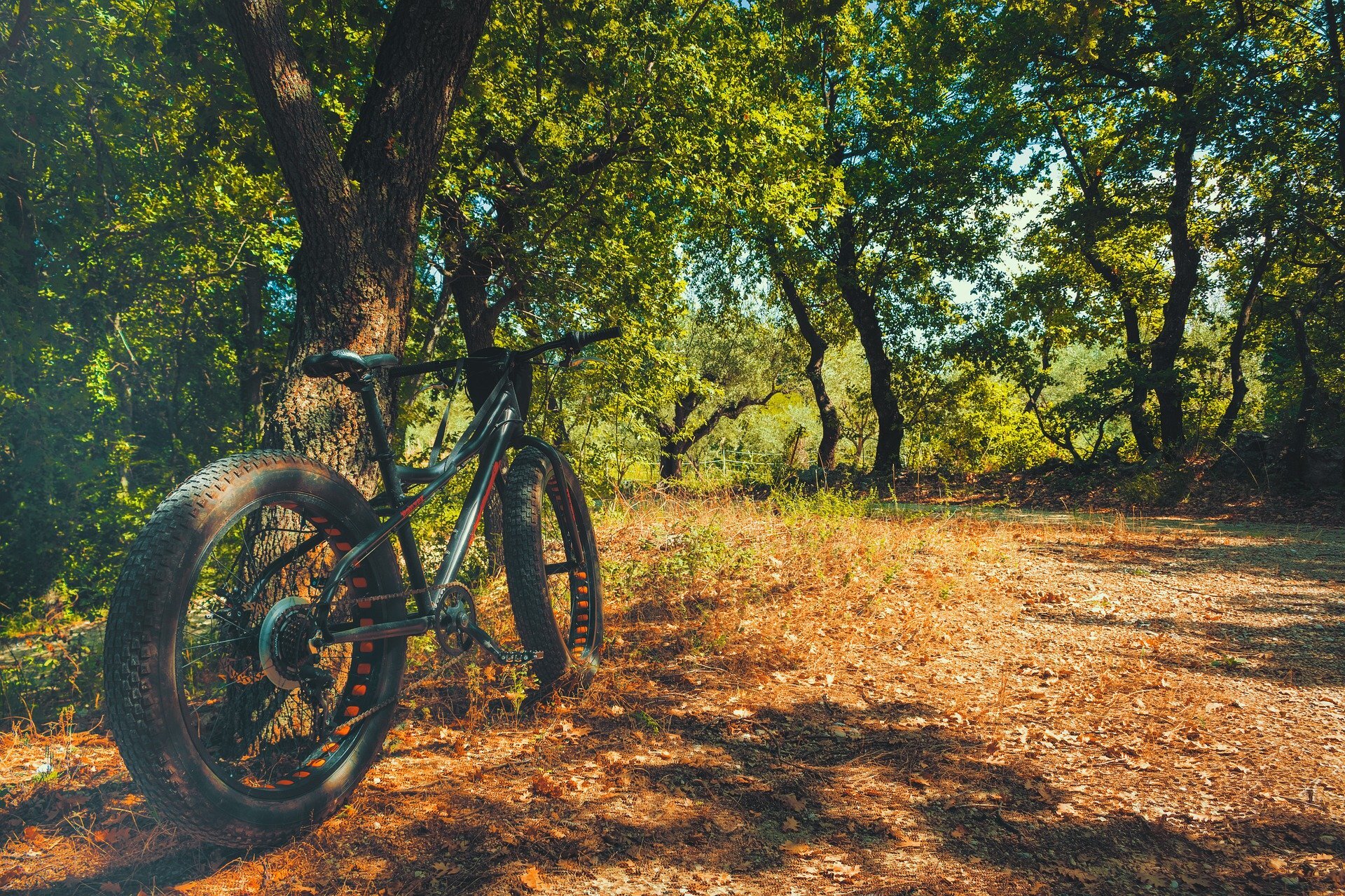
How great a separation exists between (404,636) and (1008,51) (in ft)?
47.2

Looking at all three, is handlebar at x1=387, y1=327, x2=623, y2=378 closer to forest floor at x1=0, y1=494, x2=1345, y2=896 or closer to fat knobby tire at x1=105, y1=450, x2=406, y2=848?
fat knobby tire at x1=105, y1=450, x2=406, y2=848

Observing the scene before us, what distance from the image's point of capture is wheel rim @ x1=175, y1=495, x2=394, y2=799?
219cm

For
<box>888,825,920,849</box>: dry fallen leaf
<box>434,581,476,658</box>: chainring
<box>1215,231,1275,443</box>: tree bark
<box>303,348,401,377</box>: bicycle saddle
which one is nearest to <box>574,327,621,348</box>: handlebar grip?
<box>303,348,401,377</box>: bicycle saddle

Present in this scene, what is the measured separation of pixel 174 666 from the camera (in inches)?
73.8

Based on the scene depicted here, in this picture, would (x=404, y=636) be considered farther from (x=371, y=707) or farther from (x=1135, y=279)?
(x=1135, y=279)

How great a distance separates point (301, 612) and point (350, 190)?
2047 mm

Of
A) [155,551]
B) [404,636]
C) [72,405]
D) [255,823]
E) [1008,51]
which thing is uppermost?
[1008,51]

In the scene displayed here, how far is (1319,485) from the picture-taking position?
10.5 metres

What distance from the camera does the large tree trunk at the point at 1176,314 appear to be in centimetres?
1291

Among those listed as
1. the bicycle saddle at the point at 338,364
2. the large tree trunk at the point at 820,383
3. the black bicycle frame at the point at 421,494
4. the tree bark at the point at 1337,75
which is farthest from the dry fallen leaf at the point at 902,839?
the large tree trunk at the point at 820,383

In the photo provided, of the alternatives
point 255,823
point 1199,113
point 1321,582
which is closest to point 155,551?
point 255,823

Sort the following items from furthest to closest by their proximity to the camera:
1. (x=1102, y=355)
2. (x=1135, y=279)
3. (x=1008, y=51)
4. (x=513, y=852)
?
(x=1102, y=355) < (x=1135, y=279) < (x=1008, y=51) < (x=513, y=852)

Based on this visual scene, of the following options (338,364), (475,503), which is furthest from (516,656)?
(338,364)

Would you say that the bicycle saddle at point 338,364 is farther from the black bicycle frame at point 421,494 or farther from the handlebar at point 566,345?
the handlebar at point 566,345
